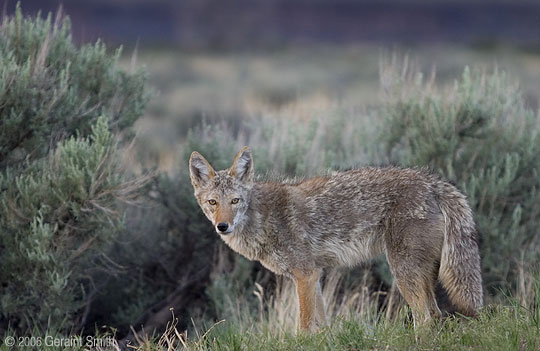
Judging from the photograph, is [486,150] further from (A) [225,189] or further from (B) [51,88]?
(B) [51,88]

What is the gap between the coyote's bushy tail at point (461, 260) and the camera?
6098 mm

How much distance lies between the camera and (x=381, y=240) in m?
6.54

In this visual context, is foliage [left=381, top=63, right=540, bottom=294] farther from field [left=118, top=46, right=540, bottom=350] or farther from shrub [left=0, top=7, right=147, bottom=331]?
shrub [left=0, top=7, right=147, bottom=331]

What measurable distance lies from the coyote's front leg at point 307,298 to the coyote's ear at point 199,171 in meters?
→ 1.16

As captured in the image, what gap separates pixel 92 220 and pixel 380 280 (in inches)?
134

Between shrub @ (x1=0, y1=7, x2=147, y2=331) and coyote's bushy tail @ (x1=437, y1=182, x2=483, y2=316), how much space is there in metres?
3.14

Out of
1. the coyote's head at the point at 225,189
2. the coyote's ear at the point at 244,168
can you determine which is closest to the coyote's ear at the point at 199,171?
the coyote's head at the point at 225,189

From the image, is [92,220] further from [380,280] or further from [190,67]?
[190,67]

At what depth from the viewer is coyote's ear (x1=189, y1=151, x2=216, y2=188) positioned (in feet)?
22.3

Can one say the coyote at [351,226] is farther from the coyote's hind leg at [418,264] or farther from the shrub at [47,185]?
the shrub at [47,185]

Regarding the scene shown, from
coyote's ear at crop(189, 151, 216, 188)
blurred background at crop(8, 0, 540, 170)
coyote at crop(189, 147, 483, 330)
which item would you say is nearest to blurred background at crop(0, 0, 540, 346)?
blurred background at crop(8, 0, 540, 170)

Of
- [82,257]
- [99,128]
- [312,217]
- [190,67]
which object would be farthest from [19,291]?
[190,67]

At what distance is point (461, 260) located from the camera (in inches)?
241

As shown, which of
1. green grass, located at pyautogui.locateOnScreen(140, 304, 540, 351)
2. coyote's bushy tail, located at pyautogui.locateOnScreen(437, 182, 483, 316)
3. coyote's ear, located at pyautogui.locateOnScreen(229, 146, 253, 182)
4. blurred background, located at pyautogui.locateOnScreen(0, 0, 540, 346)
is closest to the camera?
green grass, located at pyautogui.locateOnScreen(140, 304, 540, 351)
